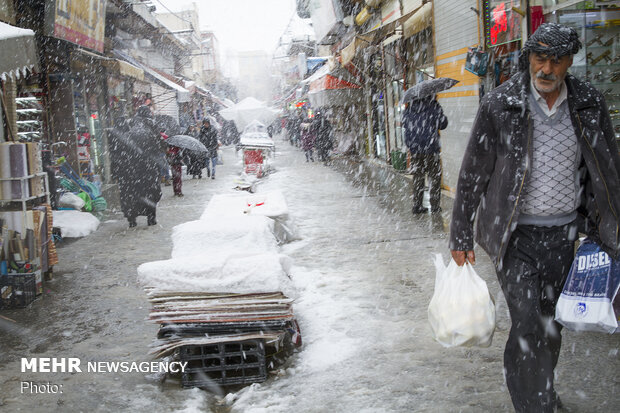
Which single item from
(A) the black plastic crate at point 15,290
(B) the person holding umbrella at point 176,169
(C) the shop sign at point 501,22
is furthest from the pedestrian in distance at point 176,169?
(A) the black plastic crate at point 15,290

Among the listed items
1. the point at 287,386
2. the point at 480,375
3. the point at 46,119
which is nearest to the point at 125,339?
the point at 287,386

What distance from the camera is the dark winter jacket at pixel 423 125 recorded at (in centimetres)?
938

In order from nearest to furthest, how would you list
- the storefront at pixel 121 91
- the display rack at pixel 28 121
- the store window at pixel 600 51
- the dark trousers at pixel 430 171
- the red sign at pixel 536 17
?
the store window at pixel 600 51
the red sign at pixel 536 17
the dark trousers at pixel 430 171
the display rack at pixel 28 121
the storefront at pixel 121 91

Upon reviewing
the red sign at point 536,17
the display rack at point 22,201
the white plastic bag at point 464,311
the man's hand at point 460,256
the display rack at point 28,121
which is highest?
the red sign at point 536,17

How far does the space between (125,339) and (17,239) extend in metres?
2.14

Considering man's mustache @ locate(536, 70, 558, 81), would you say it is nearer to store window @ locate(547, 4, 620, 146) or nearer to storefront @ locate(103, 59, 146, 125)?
store window @ locate(547, 4, 620, 146)

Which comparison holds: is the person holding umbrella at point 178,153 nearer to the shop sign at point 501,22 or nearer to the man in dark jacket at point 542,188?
the shop sign at point 501,22

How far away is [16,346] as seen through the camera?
16.7ft

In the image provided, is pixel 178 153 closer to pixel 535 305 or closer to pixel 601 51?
pixel 601 51

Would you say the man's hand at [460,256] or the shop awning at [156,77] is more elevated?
the shop awning at [156,77]

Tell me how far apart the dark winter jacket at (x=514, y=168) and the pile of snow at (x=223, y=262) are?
5.24ft

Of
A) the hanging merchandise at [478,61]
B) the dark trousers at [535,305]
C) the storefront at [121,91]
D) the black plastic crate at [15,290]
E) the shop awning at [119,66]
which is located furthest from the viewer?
the storefront at [121,91]

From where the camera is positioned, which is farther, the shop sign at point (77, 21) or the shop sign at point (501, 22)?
the shop sign at point (77, 21)

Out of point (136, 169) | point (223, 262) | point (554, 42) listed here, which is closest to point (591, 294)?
point (554, 42)
